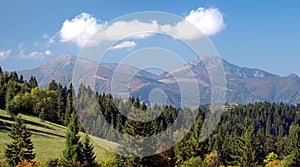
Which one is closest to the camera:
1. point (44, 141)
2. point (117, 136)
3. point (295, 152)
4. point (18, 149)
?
point (18, 149)

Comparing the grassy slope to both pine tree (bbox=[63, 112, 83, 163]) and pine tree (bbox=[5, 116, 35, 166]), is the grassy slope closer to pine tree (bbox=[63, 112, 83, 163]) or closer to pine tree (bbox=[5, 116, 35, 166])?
pine tree (bbox=[63, 112, 83, 163])

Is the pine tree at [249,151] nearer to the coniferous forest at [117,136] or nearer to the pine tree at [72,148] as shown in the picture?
the coniferous forest at [117,136]

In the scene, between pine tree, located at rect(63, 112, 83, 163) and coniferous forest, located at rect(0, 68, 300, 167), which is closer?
coniferous forest, located at rect(0, 68, 300, 167)

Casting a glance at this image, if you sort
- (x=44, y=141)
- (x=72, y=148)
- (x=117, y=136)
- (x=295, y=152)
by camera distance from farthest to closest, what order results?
(x=117, y=136)
(x=295, y=152)
(x=44, y=141)
(x=72, y=148)

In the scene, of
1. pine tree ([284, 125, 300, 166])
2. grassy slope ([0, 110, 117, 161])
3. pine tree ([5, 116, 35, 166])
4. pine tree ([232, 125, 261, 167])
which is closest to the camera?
pine tree ([5, 116, 35, 166])

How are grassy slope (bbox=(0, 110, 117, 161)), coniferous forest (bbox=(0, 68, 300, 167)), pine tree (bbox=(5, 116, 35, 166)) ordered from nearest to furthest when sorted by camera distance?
1. pine tree (bbox=(5, 116, 35, 166))
2. coniferous forest (bbox=(0, 68, 300, 167))
3. grassy slope (bbox=(0, 110, 117, 161))

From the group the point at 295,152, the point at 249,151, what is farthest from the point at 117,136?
the point at 295,152

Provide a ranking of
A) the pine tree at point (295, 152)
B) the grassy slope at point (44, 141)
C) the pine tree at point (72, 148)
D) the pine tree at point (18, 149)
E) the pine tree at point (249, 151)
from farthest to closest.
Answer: the pine tree at point (249, 151) → the pine tree at point (295, 152) → the grassy slope at point (44, 141) → the pine tree at point (72, 148) → the pine tree at point (18, 149)

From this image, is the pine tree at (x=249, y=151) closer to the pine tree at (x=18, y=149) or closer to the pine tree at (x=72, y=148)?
the pine tree at (x=72, y=148)

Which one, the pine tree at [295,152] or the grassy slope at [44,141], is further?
the pine tree at [295,152]

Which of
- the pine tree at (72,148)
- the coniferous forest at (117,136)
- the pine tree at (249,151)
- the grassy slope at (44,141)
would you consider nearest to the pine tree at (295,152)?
the coniferous forest at (117,136)

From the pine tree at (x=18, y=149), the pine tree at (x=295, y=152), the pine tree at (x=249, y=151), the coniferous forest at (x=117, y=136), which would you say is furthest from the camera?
the pine tree at (x=249, y=151)

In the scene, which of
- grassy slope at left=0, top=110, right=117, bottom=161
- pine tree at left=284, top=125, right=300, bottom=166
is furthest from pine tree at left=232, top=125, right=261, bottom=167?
grassy slope at left=0, top=110, right=117, bottom=161

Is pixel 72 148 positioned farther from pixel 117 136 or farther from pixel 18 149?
pixel 117 136
